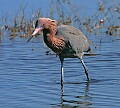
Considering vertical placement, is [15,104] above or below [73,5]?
below

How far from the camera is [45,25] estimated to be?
A: 10734mm

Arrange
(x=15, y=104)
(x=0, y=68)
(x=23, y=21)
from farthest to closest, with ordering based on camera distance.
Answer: (x=23, y=21) → (x=0, y=68) → (x=15, y=104)

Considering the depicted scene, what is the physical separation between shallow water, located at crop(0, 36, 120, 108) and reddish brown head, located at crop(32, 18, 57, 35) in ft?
3.07

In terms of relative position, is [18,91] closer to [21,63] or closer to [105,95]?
[105,95]

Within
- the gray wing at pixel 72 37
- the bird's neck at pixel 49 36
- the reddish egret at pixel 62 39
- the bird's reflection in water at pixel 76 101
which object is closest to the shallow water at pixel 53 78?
the bird's reflection in water at pixel 76 101

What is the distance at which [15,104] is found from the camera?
29.8 feet

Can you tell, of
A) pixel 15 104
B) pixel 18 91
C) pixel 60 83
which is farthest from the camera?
pixel 60 83

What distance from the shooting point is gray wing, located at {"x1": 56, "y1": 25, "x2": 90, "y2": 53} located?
1107cm

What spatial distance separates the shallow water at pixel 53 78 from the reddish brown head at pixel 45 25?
94cm

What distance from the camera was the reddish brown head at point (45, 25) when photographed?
10.6 metres

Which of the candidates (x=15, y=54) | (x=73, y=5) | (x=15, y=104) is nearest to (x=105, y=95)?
(x=15, y=104)

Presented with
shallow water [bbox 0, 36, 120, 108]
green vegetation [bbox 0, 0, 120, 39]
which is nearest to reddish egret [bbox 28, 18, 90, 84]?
shallow water [bbox 0, 36, 120, 108]

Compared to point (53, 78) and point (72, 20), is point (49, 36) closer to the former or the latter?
point (53, 78)

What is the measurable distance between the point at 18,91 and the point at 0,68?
7.39 feet
